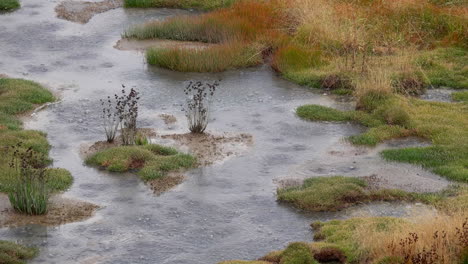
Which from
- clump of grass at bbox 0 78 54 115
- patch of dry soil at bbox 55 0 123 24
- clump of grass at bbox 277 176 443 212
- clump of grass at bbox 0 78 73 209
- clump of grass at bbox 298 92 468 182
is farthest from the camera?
patch of dry soil at bbox 55 0 123 24

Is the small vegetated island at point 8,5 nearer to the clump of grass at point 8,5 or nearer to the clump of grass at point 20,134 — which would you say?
the clump of grass at point 8,5

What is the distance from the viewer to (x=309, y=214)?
14.7 metres

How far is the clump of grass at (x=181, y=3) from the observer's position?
27.9 meters

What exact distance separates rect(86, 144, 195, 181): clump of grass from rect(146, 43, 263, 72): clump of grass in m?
5.79

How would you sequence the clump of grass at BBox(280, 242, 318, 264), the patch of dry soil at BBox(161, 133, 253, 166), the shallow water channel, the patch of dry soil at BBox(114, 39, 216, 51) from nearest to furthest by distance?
the clump of grass at BBox(280, 242, 318, 264) → the shallow water channel → the patch of dry soil at BBox(161, 133, 253, 166) → the patch of dry soil at BBox(114, 39, 216, 51)

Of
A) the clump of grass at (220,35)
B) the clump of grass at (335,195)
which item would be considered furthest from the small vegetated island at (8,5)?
the clump of grass at (335,195)

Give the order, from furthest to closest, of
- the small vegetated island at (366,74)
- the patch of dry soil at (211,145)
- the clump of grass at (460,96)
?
the clump of grass at (460,96) < the patch of dry soil at (211,145) < the small vegetated island at (366,74)

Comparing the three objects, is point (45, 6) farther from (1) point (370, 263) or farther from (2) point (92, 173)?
(1) point (370, 263)

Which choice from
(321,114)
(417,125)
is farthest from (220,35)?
(417,125)

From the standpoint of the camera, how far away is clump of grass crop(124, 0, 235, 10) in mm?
27922

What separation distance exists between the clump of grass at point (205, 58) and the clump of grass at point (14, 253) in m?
10.0

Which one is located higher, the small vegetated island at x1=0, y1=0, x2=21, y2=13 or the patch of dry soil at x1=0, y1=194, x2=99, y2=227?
the small vegetated island at x1=0, y1=0, x2=21, y2=13

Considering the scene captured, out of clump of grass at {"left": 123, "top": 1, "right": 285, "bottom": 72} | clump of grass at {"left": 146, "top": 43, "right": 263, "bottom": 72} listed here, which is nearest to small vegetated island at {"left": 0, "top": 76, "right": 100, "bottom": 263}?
clump of grass at {"left": 146, "top": 43, "right": 263, "bottom": 72}

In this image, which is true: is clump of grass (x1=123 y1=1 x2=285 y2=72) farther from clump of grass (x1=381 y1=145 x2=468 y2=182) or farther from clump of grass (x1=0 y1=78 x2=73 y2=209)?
clump of grass (x1=381 y1=145 x2=468 y2=182)
